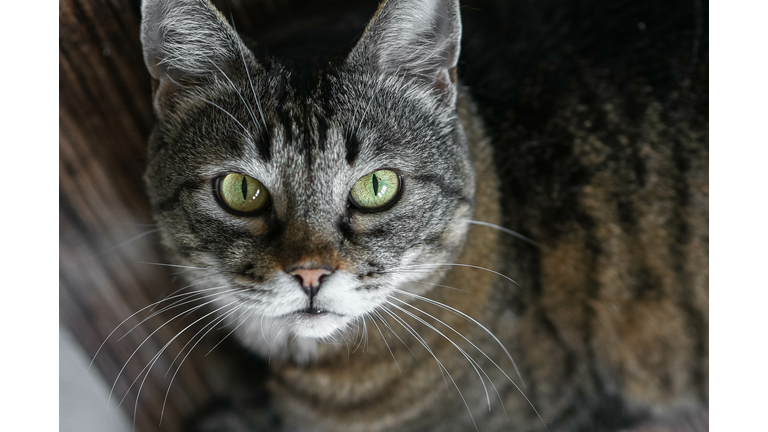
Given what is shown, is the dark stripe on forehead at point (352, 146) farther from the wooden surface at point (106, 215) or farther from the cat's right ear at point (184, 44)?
the wooden surface at point (106, 215)

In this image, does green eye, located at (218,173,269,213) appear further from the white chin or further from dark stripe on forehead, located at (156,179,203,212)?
the white chin

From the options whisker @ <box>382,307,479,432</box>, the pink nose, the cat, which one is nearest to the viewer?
the pink nose

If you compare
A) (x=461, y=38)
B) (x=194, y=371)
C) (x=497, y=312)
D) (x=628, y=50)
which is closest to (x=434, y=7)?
(x=461, y=38)

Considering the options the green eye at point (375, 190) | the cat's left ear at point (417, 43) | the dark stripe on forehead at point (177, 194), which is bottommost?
the green eye at point (375, 190)

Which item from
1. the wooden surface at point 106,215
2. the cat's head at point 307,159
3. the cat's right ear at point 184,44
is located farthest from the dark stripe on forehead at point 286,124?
the wooden surface at point 106,215

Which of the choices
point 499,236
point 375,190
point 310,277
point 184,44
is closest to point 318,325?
point 310,277

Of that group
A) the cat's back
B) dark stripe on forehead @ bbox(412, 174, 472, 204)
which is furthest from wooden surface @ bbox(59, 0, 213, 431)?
Result: the cat's back
